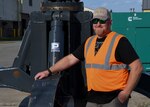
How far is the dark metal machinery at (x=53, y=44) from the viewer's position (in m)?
5.48

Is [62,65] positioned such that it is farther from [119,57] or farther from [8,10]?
[8,10]

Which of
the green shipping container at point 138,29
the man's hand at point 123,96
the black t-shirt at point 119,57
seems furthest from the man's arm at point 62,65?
the green shipping container at point 138,29

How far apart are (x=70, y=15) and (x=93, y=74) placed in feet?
A: 4.13

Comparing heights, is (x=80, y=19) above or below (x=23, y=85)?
above

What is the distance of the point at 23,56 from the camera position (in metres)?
5.95

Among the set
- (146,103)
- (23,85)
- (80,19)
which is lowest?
(146,103)

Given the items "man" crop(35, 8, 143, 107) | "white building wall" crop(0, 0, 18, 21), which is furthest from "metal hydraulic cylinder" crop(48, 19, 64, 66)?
"white building wall" crop(0, 0, 18, 21)

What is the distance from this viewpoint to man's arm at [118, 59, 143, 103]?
4.37 meters

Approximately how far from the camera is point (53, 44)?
5453 mm

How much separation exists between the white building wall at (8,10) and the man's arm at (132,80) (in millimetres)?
55911

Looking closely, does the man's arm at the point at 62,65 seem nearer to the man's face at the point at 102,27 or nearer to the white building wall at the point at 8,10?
the man's face at the point at 102,27

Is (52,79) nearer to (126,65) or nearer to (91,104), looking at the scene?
(91,104)

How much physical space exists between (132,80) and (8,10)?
192 ft

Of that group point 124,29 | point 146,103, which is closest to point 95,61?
point 146,103
